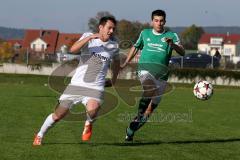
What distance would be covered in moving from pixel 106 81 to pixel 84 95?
446mm

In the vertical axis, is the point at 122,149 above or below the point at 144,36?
below

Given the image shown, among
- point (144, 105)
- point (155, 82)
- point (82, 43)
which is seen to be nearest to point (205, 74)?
point (155, 82)

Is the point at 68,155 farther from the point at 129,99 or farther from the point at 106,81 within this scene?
the point at 129,99

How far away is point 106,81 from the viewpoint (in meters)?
11.5

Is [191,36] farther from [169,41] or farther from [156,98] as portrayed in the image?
[169,41]

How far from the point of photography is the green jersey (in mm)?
12578

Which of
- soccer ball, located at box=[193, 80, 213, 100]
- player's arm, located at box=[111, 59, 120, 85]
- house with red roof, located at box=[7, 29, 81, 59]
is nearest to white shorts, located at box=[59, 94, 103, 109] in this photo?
player's arm, located at box=[111, 59, 120, 85]

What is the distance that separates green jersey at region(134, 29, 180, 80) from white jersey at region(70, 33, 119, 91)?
1383mm

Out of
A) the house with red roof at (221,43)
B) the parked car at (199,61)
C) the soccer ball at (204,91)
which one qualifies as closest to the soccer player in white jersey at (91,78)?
the soccer ball at (204,91)

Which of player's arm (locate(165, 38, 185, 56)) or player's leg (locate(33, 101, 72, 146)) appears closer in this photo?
player's leg (locate(33, 101, 72, 146))

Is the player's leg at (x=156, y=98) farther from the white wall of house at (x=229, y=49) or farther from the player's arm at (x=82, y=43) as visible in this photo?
the white wall of house at (x=229, y=49)

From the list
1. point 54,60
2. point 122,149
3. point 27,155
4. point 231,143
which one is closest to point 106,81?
point 122,149

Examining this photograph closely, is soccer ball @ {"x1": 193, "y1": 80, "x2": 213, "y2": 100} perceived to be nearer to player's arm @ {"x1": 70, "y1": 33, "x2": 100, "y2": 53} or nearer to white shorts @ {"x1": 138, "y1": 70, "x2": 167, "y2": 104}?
white shorts @ {"x1": 138, "y1": 70, "x2": 167, "y2": 104}

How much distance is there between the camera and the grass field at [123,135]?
423 inches
